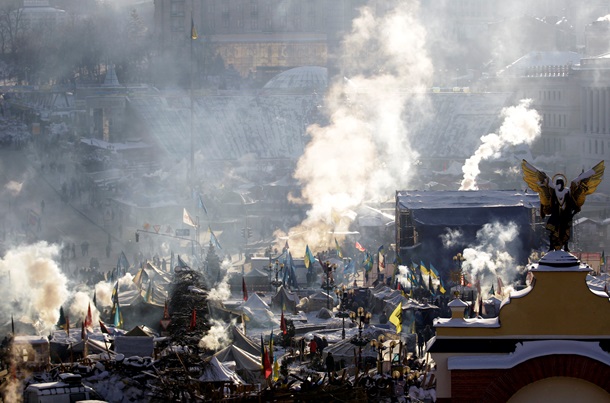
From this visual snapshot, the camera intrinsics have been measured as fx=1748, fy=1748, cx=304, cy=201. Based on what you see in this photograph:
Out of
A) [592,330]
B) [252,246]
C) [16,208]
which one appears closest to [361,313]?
[592,330]

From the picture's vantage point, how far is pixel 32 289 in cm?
3875

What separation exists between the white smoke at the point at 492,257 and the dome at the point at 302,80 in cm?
5998

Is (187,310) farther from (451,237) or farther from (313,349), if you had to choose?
(451,237)

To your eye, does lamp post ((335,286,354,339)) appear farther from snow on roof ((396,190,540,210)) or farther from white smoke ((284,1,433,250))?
white smoke ((284,1,433,250))

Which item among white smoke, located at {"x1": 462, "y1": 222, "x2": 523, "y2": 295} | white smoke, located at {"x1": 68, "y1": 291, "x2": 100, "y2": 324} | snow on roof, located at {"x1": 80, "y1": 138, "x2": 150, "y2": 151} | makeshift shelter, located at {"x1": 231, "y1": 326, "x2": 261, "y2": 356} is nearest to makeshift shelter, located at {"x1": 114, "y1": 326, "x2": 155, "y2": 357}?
makeshift shelter, located at {"x1": 231, "y1": 326, "x2": 261, "y2": 356}

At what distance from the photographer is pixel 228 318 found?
35.0 m

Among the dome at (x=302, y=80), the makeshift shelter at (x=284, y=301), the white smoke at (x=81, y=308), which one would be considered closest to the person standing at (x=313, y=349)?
the white smoke at (x=81, y=308)

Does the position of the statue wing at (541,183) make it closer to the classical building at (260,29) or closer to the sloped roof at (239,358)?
the sloped roof at (239,358)

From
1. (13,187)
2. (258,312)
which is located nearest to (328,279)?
(258,312)

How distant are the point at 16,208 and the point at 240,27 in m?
79.5

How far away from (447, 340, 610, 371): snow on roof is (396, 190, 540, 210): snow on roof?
32.3 metres

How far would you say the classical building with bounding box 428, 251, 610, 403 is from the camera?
46.5 ft

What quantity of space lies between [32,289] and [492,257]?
11868 millimetres

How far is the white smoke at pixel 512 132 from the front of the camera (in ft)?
260
